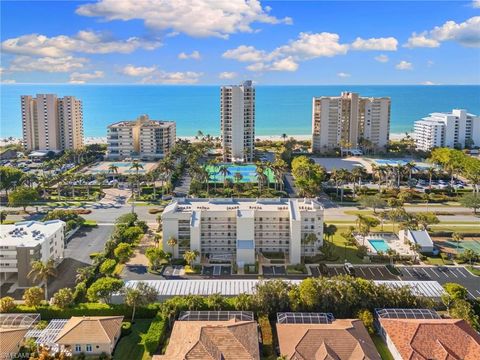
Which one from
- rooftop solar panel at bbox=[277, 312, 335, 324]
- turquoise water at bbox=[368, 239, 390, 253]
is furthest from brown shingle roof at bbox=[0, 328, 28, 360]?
turquoise water at bbox=[368, 239, 390, 253]

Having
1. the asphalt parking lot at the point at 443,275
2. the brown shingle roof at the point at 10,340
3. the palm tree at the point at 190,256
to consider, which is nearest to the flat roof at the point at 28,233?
the brown shingle roof at the point at 10,340

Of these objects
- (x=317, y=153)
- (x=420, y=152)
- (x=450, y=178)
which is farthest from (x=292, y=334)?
(x=420, y=152)

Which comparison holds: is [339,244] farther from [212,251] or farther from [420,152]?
[420,152]

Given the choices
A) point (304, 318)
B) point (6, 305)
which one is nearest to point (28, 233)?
point (6, 305)

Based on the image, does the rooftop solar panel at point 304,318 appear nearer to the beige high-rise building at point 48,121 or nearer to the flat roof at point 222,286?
the flat roof at point 222,286

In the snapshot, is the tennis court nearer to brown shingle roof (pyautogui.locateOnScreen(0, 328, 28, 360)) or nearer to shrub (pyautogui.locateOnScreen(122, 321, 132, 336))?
shrub (pyautogui.locateOnScreen(122, 321, 132, 336))

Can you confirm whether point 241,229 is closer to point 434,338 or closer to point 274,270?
point 274,270
